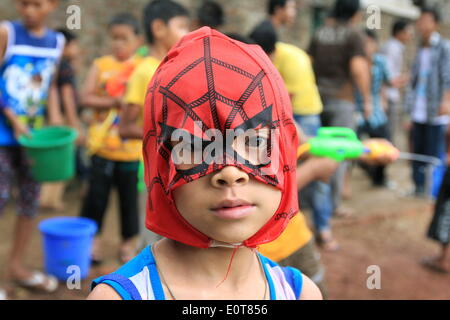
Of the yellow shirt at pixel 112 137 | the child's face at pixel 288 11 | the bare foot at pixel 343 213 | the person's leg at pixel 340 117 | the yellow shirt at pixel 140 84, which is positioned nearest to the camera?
the yellow shirt at pixel 140 84

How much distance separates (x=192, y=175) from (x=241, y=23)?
6015mm

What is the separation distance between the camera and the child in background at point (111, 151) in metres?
3.69

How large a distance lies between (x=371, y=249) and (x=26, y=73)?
3.10 metres

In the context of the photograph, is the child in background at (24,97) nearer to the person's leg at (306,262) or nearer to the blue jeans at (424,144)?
the person's leg at (306,262)

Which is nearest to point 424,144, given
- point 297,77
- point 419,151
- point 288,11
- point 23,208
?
point 419,151

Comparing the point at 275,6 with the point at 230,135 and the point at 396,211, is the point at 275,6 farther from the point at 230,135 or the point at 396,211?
the point at 230,135

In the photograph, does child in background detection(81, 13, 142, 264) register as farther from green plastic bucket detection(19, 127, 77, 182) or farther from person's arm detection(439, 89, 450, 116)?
person's arm detection(439, 89, 450, 116)

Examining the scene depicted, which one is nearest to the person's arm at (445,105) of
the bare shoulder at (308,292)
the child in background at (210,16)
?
the child in background at (210,16)

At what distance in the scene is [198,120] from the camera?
1.16 m

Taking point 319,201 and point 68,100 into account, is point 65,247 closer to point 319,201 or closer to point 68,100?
point 68,100

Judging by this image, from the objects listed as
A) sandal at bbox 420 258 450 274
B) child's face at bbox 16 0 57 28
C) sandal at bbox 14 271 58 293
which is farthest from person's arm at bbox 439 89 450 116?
sandal at bbox 14 271 58 293

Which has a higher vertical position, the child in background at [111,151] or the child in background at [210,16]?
the child in background at [210,16]

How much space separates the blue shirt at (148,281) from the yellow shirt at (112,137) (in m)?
2.30

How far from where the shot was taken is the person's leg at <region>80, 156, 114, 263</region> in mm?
3756
